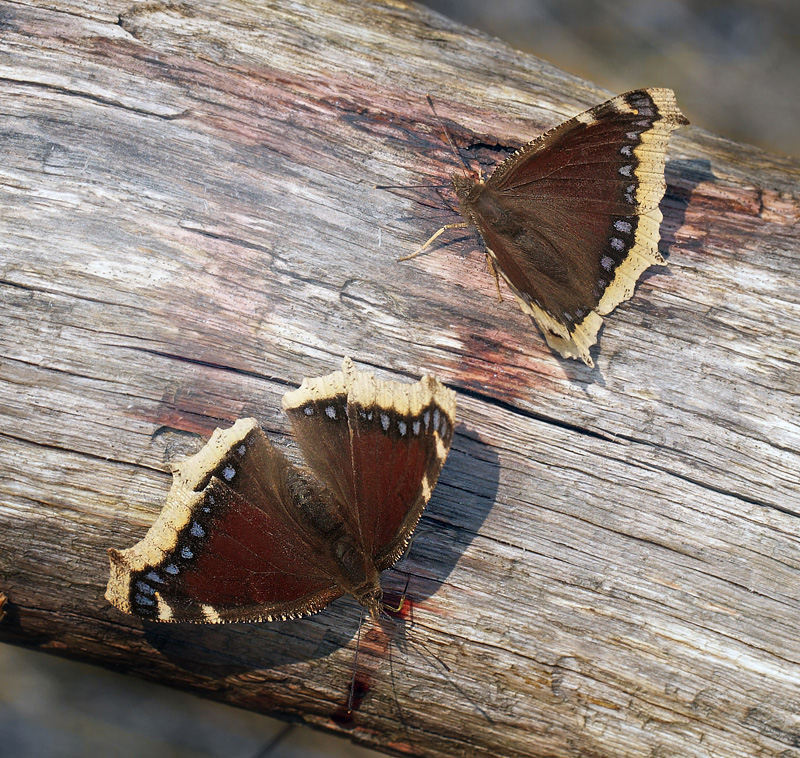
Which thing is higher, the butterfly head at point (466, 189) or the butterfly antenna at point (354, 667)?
the butterfly head at point (466, 189)

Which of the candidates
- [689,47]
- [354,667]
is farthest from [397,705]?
[689,47]

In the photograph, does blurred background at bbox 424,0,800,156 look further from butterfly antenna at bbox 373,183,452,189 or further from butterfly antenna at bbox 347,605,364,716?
butterfly antenna at bbox 347,605,364,716

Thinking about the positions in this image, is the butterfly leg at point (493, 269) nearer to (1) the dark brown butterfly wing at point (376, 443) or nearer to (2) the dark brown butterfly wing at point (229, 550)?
(1) the dark brown butterfly wing at point (376, 443)

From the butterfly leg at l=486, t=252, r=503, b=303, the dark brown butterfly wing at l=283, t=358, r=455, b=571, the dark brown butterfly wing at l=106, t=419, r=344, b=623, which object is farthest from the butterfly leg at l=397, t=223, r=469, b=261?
the dark brown butterfly wing at l=106, t=419, r=344, b=623

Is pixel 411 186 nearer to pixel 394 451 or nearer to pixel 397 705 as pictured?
pixel 394 451

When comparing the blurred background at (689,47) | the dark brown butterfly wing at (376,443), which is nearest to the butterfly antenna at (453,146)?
the dark brown butterfly wing at (376,443)

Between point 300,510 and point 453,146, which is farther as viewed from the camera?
point 453,146

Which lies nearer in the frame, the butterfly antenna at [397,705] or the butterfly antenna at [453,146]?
the butterfly antenna at [397,705]
